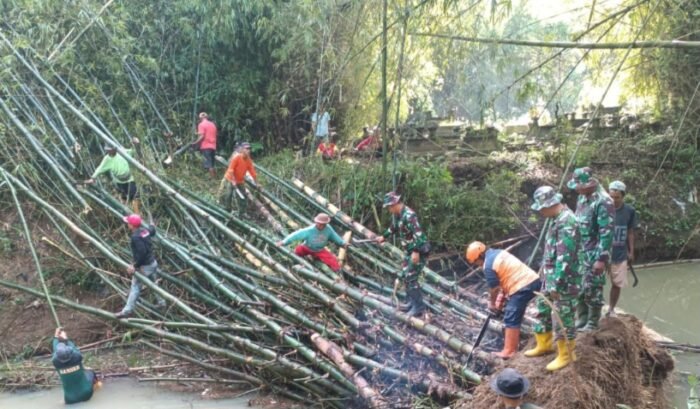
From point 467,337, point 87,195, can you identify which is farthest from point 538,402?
point 87,195

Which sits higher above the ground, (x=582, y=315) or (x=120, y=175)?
(x=120, y=175)

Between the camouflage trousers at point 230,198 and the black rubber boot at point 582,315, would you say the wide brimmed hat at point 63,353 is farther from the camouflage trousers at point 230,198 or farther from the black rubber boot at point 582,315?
the black rubber boot at point 582,315

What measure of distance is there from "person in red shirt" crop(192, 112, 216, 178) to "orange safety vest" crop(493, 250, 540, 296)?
6.42 m

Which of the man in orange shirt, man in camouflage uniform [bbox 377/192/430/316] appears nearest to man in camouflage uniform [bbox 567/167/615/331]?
man in camouflage uniform [bbox 377/192/430/316]

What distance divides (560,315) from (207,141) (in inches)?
278

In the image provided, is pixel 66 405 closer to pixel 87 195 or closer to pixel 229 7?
pixel 87 195

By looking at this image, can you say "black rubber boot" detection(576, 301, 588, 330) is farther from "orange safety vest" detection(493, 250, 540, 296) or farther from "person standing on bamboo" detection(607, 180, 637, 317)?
"person standing on bamboo" detection(607, 180, 637, 317)

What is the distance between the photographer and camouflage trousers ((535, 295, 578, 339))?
11.5 ft

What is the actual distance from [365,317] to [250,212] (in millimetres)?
3289

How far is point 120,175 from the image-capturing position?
716 cm

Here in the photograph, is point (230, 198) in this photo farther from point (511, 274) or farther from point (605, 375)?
point (605, 375)

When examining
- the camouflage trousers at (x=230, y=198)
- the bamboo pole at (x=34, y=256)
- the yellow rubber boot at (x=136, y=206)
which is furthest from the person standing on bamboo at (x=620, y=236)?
the yellow rubber boot at (x=136, y=206)

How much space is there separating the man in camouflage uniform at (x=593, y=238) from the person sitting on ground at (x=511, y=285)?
0.47 m

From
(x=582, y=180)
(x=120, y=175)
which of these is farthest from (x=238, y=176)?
(x=582, y=180)
